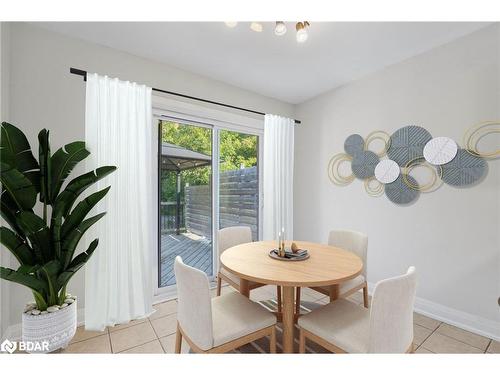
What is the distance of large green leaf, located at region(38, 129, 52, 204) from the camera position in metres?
1.66

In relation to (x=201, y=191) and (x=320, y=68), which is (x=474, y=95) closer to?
(x=320, y=68)

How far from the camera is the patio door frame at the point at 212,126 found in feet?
8.17

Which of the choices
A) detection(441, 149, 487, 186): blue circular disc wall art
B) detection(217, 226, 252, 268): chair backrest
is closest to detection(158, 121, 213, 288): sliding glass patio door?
detection(217, 226, 252, 268): chair backrest

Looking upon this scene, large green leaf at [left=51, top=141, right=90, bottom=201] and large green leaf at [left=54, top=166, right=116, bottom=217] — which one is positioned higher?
large green leaf at [left=51, top=141, right=90, bottom=201]

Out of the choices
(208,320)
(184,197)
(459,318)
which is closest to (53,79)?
(184,197)

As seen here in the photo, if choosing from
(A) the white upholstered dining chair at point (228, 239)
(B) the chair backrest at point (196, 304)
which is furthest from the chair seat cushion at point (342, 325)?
(A) the white upholstered dining chair at point (228, 239)

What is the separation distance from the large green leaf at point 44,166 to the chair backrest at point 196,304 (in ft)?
3.84

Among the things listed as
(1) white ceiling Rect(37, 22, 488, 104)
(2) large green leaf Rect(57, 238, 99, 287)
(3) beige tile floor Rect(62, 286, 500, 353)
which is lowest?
(3) beige tile floor Rect(62, 286, 500, 353)

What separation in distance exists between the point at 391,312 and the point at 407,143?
6.20 feet

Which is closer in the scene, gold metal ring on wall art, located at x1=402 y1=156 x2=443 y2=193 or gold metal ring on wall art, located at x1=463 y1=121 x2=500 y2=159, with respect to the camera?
gold metal ring on wall art, located at x1=463 y1=121 x2=500 y2=159

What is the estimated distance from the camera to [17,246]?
1.56 meters

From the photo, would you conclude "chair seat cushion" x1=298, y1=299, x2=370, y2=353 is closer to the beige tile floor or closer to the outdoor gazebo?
the beige tile floor

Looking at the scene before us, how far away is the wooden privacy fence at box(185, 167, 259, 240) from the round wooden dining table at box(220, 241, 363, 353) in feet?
3.87
